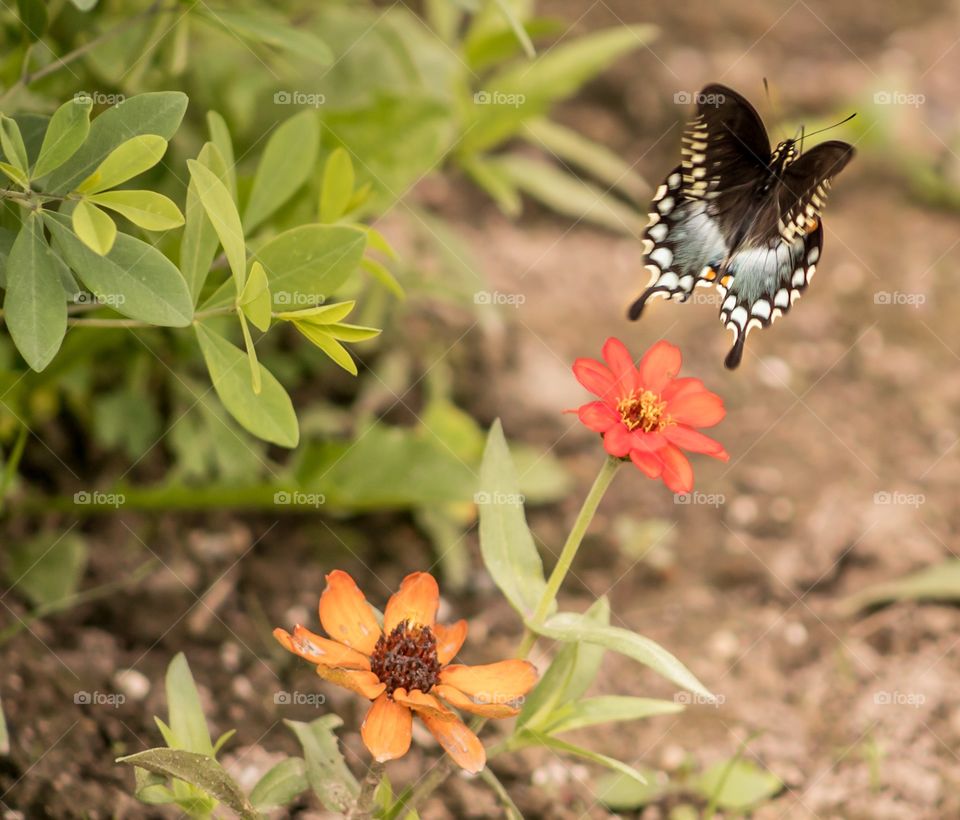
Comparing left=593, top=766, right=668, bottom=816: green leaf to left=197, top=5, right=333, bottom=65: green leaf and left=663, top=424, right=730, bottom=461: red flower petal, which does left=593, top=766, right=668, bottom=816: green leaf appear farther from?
left=197, top=5, right=333, bottom=65: green leaf

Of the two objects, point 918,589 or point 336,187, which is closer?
point 336,187

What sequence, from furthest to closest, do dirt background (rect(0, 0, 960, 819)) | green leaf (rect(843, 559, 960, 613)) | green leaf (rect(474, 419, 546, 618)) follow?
green leaf (rect(843, 559, 960, 613))
dirt background (rect(0, 0, 960, 819))
green leaf (rect(474, 419, 546, 618))

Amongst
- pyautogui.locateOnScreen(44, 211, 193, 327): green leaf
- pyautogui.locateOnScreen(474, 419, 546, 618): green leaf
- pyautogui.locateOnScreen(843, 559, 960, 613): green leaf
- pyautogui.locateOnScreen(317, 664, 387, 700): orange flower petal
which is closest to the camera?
pyautogui.locateOnScreen(317, 664, 387, 700): orange flower petal

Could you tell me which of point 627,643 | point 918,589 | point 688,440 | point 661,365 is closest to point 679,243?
point 661,365

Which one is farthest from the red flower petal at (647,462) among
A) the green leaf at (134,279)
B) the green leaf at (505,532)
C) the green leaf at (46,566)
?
the green leaf at (46,566)

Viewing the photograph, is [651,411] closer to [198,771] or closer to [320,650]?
[320,650]

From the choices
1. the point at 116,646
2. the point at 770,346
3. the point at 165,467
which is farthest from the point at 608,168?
the point at 116,646

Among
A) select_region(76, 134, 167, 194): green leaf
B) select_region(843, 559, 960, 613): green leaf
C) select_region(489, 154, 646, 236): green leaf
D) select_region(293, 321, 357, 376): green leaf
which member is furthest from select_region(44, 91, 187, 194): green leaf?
select_region(843, 559, 960, 613): green leaf

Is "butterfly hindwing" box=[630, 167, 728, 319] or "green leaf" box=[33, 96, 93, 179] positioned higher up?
"butterfly hindwing" box=[630, 167, 728, 319]
